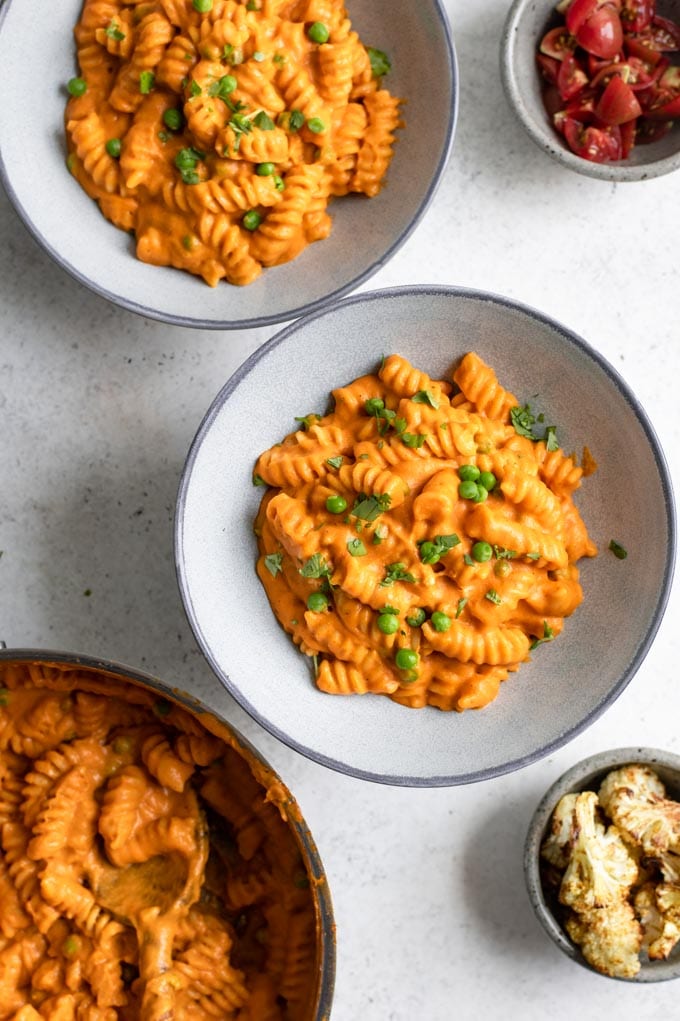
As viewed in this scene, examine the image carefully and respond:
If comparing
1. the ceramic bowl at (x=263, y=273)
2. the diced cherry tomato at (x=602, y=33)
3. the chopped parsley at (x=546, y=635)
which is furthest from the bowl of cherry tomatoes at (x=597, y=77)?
the chopped parsley at (x=546, y=635)

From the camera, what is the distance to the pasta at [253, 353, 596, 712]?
2.70 meters

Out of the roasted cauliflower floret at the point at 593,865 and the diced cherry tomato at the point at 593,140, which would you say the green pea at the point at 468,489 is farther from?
the diced cherry tomato at the point at 593,140

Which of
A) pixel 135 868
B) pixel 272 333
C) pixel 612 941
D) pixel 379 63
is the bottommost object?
pixel 135 868

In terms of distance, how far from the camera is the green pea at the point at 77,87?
3.03 m

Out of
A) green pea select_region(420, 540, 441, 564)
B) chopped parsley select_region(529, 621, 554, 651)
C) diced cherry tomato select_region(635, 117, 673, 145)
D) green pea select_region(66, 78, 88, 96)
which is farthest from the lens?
diced cherry tomato select_region(635, 117, 673, 145)

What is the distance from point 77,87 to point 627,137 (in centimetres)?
168

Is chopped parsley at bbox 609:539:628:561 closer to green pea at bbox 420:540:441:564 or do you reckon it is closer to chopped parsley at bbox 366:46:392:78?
green pea at bbox 420:540:441:564

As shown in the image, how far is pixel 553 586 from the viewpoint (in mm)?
2828

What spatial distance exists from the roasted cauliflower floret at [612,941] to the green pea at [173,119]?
2530mm

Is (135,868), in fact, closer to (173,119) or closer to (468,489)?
(468,489)

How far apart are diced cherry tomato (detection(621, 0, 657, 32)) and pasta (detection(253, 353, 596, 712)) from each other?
130 centimetres

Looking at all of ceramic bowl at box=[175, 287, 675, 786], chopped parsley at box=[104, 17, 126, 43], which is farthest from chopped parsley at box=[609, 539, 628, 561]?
chopped parsley at box=[104, 17, 126, 43]

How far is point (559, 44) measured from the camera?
3305 millimetres

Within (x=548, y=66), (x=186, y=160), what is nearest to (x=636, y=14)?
(x=548, y=66)
